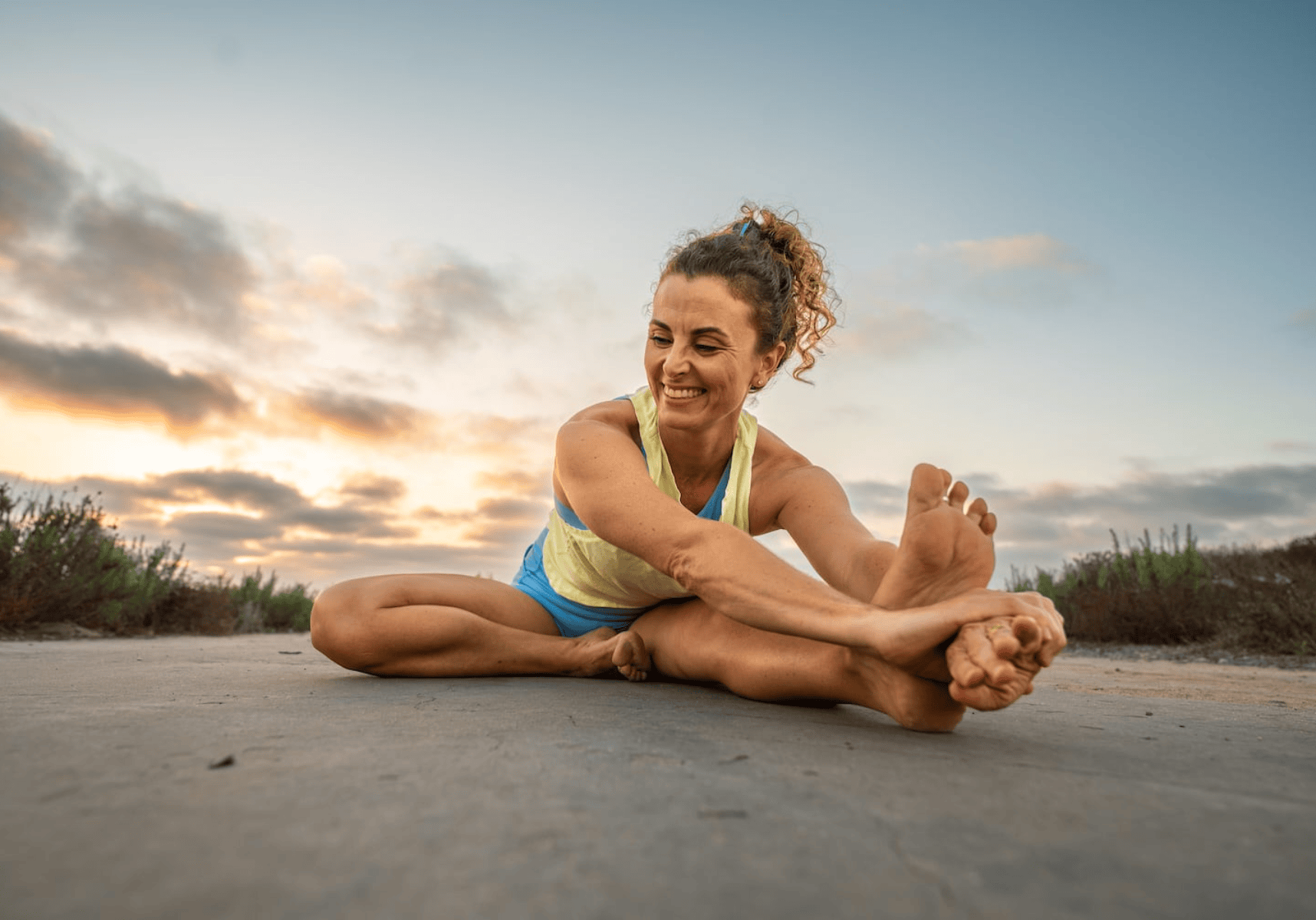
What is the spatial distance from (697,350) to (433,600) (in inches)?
50.6

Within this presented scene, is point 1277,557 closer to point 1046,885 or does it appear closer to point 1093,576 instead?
point 1093,576

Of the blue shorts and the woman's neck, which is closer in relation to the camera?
the woman's neck

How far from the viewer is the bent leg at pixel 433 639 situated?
2666 millimetres

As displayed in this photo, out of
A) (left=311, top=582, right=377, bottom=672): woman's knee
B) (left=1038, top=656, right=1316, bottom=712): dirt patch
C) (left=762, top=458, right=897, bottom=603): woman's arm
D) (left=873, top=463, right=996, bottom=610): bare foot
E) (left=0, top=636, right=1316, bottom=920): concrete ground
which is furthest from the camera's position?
(left=1038, top=656, right=1316, bottom=712): dirt patch

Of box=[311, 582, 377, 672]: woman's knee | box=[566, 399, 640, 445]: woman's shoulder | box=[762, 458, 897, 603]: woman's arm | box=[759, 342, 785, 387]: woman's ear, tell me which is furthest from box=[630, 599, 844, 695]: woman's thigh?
box=[311, 582, 377, 672]: woman's knee

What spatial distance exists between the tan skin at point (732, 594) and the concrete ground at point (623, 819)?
189mm

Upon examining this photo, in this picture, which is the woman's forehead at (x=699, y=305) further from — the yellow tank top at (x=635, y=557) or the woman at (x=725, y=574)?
the yellow tank top at (x=635, y=557)

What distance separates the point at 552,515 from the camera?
3090mm

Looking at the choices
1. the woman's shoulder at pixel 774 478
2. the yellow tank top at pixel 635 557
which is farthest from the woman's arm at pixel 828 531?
the yellow tank top at pixel 635 557

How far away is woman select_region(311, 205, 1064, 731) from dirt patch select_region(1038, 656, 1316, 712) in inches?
67.1

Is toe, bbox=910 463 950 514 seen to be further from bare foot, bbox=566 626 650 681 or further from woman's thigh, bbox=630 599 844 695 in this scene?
bare foot, bbox=566 626 650 681

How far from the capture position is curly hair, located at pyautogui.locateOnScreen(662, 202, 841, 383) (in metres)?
2.57

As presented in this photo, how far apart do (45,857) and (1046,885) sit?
1.01 meters

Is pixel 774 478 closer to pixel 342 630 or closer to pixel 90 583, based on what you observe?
pixel 342 630
